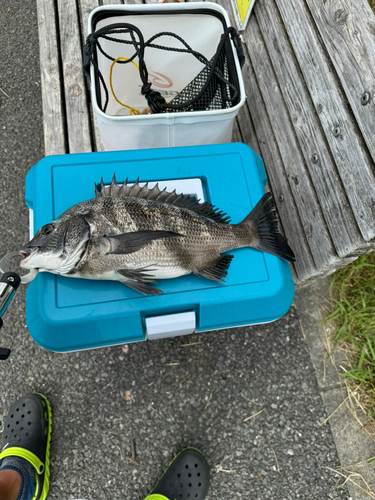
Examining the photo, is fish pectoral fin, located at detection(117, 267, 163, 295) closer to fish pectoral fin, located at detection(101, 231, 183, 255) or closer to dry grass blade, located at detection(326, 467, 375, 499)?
fish pectoral fin, located at detection(101, 231, 183, 255)

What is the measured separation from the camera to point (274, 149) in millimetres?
2084

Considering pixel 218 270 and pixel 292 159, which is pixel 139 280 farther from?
pixel 292 159

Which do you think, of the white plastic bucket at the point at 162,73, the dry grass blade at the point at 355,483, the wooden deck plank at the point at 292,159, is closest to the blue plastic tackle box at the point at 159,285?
the white plastic bucket at the point at 162,73

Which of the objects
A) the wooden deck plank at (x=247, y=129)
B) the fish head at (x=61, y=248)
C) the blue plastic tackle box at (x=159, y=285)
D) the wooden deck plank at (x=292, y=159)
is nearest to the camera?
the fish head at (x=61, y=248)

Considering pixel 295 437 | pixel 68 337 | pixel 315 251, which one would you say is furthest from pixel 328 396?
pixel 68 337

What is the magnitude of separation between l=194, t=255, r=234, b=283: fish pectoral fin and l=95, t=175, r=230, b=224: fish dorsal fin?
175mm

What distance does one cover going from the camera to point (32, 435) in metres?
1.88

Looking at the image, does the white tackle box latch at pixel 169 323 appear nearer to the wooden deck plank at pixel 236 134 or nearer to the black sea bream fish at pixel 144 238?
the black sea bream fish at pixel 144 238

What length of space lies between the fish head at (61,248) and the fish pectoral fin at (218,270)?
51cm

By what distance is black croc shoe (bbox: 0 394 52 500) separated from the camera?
1844 mm

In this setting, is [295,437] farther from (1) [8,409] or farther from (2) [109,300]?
(1) [8,409]

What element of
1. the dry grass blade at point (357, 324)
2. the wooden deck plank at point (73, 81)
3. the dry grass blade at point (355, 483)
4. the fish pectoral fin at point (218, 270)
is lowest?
the dry grass blade at point (355, 483)

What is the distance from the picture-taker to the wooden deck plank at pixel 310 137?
1.62 metres

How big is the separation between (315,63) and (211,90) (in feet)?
1.74
